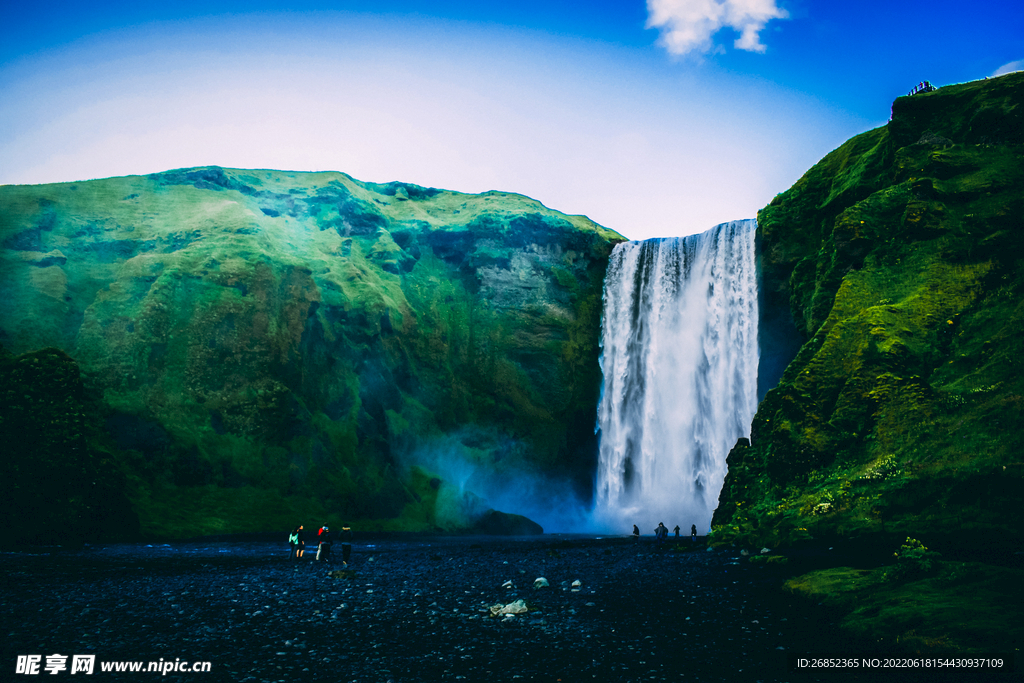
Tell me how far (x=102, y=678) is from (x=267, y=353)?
136 feet

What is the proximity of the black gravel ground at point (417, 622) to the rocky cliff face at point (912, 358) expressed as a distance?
3.91 metres

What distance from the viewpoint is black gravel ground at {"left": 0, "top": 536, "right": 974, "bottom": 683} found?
8.08 metres

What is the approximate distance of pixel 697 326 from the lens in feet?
146

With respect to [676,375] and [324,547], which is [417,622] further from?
[676,375]

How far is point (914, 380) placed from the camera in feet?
59.8

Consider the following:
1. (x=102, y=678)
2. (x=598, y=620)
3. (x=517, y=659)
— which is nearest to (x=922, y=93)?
(x=598, y=620)

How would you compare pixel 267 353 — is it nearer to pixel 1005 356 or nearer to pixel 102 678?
pixel 102 678

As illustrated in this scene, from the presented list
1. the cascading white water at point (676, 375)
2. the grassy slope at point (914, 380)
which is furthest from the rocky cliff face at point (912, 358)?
the cascading white water at point (676, 375)

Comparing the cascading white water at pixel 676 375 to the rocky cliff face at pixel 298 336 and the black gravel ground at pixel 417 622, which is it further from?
the black gravel ground at pixel 417 622

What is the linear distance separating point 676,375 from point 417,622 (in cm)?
3796
